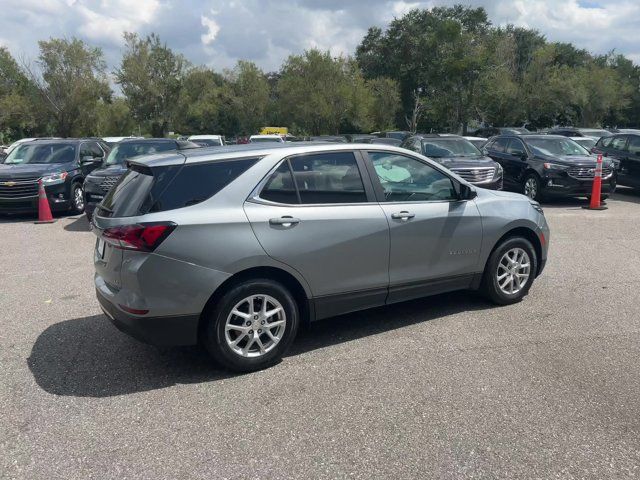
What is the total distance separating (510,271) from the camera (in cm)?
563

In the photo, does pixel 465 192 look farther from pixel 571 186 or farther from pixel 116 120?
pixel 116 120

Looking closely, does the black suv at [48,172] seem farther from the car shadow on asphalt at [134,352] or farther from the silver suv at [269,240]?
the silver suv at [269,240]

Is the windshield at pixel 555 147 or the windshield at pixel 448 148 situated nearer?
the windshield at pixel 448 148

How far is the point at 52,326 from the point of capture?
17.4 feet

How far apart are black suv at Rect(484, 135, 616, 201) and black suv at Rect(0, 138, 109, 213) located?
10.3 metres

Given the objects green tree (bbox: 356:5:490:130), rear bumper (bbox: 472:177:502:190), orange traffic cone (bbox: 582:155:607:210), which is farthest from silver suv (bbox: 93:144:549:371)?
green tree (bbox: 356:5:490:130)

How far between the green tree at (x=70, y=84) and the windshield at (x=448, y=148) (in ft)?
91.5

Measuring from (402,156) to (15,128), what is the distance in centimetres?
4232

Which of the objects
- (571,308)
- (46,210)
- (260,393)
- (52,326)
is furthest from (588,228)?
(46,210)

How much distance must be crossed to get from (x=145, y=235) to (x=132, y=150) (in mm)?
9271

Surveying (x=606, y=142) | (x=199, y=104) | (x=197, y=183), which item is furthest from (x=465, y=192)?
(x=199, y=104)

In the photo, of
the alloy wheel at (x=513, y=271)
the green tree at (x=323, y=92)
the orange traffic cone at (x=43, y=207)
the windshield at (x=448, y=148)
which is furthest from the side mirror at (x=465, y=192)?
the green tree at (x=323, y=92)

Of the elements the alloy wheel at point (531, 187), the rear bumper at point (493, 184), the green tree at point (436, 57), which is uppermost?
the green tree at point (436, 57)

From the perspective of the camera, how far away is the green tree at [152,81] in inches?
1478
